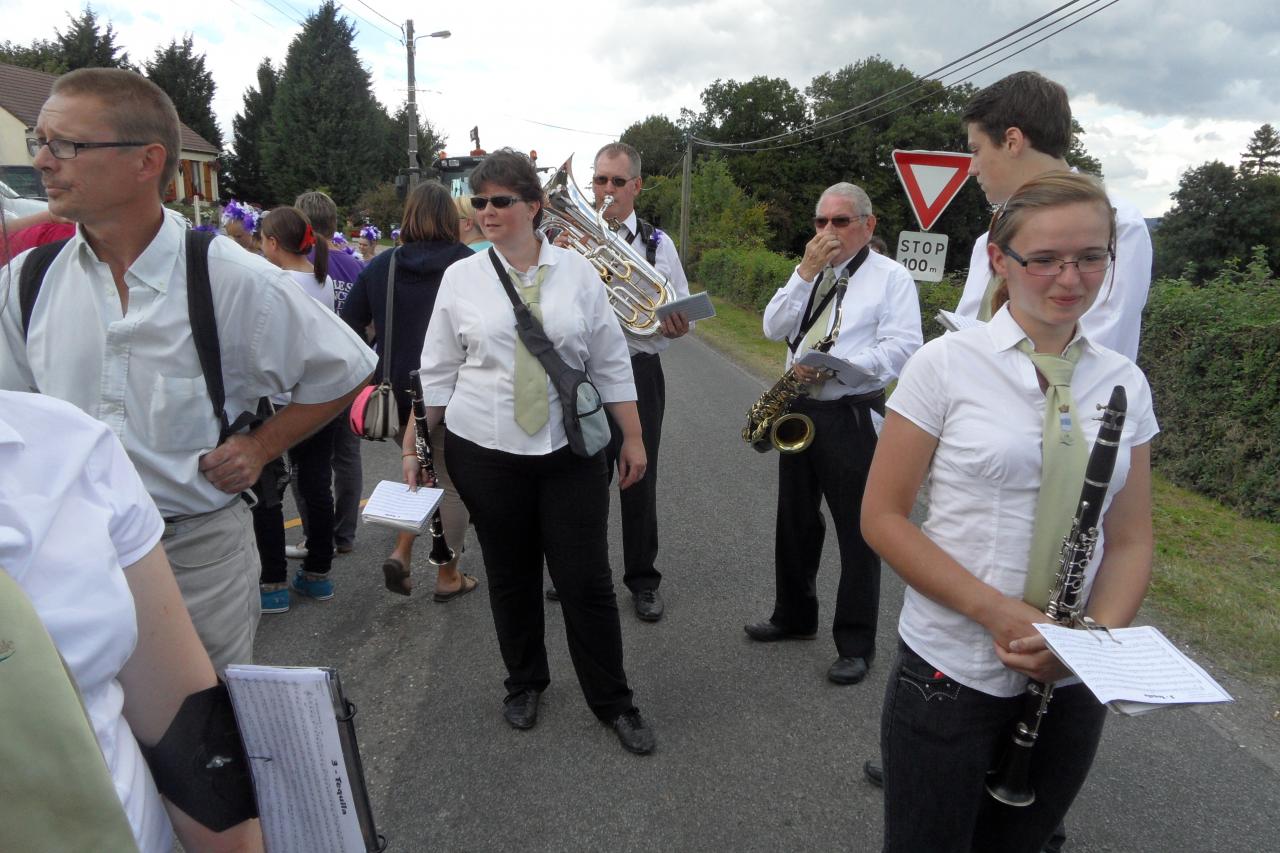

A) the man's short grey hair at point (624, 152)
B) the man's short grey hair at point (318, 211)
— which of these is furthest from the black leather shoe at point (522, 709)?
→ the man's short grey hair at point (318, 211)

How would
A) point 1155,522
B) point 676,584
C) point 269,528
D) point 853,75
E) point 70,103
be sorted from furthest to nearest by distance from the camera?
point 853,75 < point 1155,522 < point 676,584 < point 269,528 < point 70,103

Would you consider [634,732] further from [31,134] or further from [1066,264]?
[31,134]

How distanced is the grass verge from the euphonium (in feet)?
9.73

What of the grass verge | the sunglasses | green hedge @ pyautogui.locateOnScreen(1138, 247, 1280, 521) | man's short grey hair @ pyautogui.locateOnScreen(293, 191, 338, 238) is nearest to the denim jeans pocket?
the sunglasses

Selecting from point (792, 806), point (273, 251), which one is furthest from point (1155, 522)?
point (273, 251)

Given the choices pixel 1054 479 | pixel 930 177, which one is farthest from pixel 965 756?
pixel 930 177

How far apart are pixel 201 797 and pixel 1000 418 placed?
1452 millimetres

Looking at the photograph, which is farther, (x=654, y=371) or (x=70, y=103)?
(x=654, y=371)

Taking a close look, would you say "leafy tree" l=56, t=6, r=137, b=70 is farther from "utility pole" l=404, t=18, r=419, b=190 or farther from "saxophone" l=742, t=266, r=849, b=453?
"saxophone" l=742, t=266, r=849, b=453

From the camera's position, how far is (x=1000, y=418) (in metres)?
1.55

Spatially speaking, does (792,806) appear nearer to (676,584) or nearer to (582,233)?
(676,584)

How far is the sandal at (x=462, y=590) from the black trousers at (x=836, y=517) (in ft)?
5.38

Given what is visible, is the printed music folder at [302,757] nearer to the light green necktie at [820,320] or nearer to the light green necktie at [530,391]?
the light green necktie at [530,391]

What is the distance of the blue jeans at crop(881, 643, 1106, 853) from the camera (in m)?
1.61
